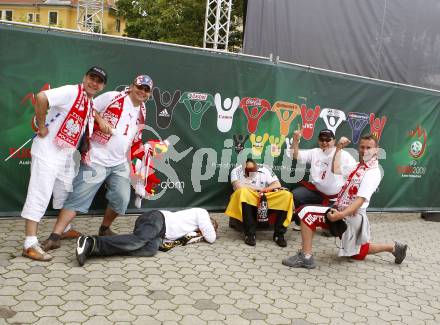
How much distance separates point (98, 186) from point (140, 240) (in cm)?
67

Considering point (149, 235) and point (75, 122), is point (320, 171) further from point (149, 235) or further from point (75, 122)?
point (75, 122)

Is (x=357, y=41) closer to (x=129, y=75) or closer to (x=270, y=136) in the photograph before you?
(x=270, y=136)

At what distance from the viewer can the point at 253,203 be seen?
565 centimetres

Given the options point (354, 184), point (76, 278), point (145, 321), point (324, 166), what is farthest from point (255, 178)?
point (145, 321)

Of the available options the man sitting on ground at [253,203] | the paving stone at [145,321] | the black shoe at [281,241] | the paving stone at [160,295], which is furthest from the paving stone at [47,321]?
the black shoe at [281,241]

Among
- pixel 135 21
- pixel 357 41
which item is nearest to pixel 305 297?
pixel 357 41

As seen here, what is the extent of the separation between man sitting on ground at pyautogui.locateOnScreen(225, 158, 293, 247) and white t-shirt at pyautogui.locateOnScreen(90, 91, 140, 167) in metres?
1.43

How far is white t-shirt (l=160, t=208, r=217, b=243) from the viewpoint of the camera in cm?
518

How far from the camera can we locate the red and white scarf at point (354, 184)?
5012 mm

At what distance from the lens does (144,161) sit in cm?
529

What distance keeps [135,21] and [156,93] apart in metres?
19.9

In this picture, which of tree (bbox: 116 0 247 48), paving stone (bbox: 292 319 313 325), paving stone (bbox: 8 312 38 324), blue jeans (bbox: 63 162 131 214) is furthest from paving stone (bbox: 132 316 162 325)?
tree (bbox: 116 0 247 48)

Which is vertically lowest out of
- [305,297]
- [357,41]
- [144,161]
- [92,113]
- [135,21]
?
[305,297]

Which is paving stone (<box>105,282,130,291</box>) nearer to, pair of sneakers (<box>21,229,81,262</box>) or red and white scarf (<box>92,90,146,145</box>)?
pair of sneakers (<box>21,229,81,262</box>)
